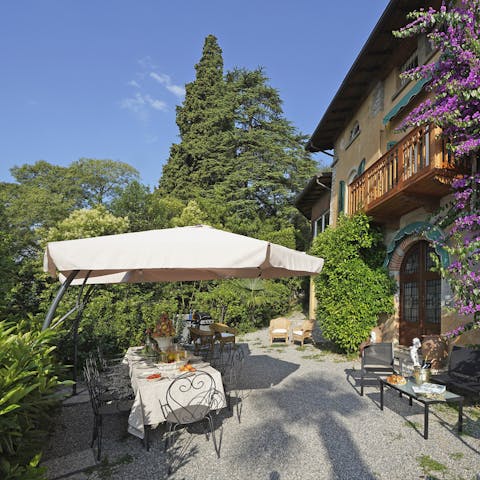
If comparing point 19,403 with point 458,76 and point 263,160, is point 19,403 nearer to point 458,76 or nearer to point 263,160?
point 458,76

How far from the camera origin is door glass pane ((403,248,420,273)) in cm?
814

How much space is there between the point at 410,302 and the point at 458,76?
525 centimetres

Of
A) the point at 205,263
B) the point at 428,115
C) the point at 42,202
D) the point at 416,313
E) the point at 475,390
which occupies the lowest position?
the point at 475,390

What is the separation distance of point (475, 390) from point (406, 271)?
4.41m

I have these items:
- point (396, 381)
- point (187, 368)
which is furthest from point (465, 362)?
point (187, 368)

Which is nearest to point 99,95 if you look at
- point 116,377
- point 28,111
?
point 28,111

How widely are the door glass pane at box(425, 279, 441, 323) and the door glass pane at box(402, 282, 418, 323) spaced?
372 millimetres

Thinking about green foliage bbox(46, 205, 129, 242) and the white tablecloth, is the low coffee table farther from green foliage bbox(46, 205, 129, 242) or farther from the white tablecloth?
green foliage bbox(46, 205, 129, 242)

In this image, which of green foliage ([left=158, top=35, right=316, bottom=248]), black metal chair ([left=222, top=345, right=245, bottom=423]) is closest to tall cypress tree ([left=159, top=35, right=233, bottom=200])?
green foliage ([left=158, top=35, right=316, bottom=248])

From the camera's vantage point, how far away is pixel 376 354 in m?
5.79

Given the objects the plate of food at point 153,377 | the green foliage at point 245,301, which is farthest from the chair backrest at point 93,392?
the green foliage at point 245,301

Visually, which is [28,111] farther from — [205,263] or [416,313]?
[416,313]

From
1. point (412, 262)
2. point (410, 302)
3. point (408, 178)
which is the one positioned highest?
point (408, 178)

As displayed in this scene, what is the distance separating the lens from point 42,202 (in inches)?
1004
